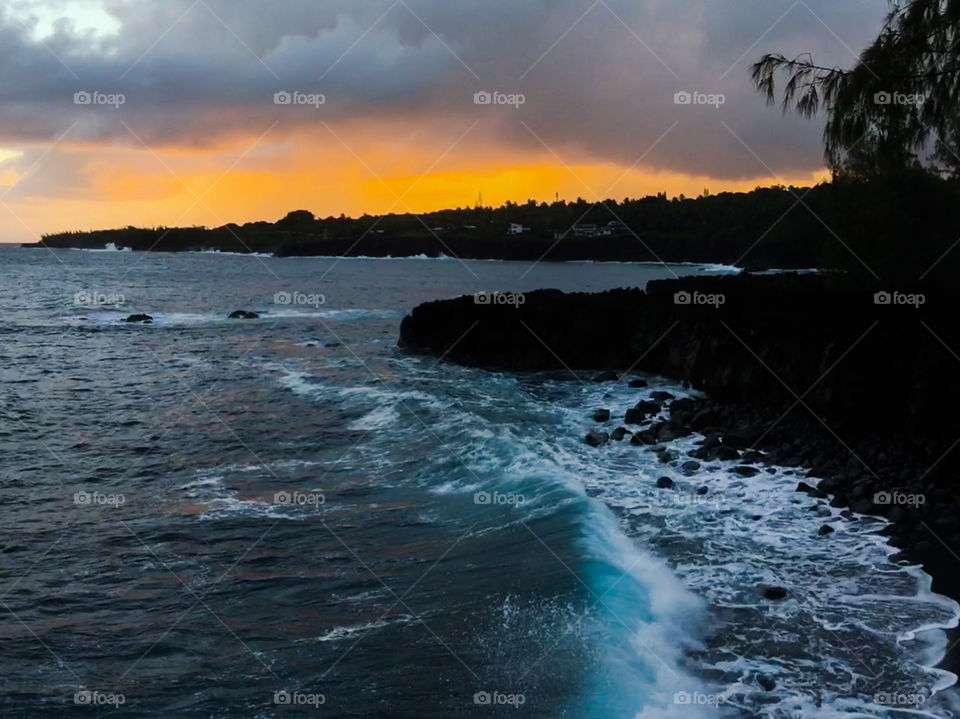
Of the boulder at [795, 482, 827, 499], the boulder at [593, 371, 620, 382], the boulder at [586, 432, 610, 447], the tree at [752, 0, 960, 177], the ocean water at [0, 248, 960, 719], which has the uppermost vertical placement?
the tree at [752, 0, 960, 177]

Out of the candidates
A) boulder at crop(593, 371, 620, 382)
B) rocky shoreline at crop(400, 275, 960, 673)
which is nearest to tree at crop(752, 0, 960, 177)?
rocky shoreline at crop(400, 275, 960, 673)

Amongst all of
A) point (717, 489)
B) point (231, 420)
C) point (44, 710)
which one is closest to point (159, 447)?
point (231, 420)

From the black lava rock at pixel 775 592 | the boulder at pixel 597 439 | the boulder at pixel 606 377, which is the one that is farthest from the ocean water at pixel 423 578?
the boulder at pixel 606 377

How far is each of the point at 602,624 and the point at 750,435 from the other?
35.4ft

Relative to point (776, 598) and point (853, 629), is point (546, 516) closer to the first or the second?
point (776, 598)

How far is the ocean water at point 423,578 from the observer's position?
9.05 meters

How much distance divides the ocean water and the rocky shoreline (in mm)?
945

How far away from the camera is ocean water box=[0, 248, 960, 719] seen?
29.7 ft

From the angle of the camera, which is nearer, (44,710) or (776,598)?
(44,710)

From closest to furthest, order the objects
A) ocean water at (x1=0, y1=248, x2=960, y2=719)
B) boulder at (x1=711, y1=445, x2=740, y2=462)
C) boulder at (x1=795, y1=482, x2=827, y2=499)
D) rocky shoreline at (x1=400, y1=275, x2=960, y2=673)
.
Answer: ocean water at (x1=0, y1=248, x2=960, y2=719) < rocky shoreline at (x1=400, y1=275, x2=960, y2=673) < boulder at (x1=795, y1=482, x2=827, y2=499) < boulder at (x1=711, y1=445, x2=740, y2=462)

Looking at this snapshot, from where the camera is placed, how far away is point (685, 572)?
40.4ft

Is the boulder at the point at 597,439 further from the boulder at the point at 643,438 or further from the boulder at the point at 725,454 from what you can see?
the boulder at the point at 725,454

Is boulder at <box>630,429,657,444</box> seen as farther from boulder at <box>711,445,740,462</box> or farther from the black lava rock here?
the black lava rock

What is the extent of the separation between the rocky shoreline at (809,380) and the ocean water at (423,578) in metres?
0.95
